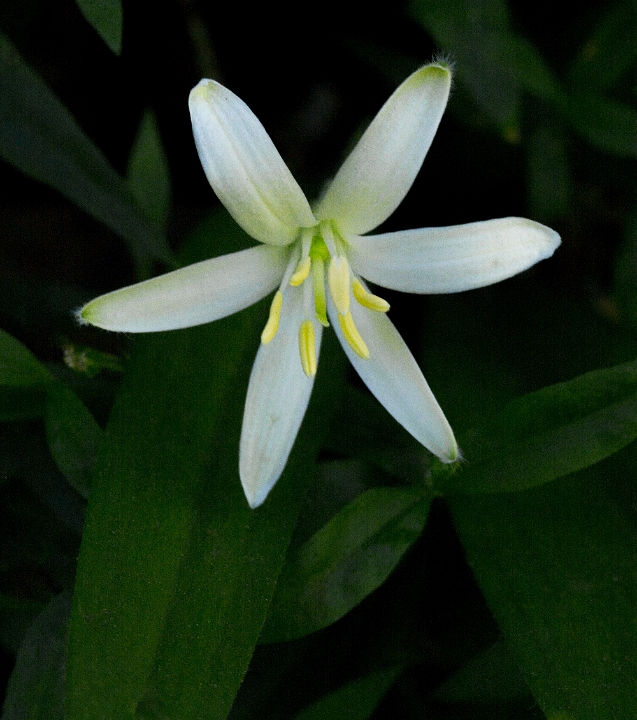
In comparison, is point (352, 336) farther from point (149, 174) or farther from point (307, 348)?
point (149, 174)

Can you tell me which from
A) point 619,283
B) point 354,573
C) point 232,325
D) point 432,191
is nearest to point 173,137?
point 432,191

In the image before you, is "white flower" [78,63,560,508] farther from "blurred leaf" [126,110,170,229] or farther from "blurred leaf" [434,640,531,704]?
"blurred leaf" [126,110,170,229]

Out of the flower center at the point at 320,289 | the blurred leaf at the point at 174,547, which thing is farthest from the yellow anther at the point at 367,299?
the blurred leaf at the point at 174,547

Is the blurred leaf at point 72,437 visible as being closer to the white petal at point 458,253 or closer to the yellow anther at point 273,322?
the yellow anther at point 273,322

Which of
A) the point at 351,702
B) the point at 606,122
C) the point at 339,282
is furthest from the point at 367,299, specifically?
the point at 606,122

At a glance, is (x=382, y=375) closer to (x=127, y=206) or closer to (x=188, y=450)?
(x=188, y=450)

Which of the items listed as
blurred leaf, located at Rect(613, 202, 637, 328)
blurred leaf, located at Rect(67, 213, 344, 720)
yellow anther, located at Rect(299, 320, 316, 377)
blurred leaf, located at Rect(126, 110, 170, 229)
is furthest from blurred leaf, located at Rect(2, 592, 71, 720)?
blurred leaf, located at Rect(613, 202, 637, 328)
